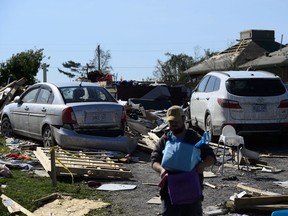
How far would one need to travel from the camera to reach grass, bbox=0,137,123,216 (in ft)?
22.7

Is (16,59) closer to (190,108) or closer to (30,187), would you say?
(190,108)

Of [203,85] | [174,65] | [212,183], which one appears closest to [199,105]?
[203,85]

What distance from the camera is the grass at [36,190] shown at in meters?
6.93

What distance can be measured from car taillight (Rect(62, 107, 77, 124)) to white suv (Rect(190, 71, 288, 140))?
3.33m

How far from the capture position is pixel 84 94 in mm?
11438

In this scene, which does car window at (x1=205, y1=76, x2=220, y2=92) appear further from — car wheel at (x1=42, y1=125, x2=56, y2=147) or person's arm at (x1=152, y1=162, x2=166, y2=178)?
person's arm at (x1=152, y1=162, x2=166, y2=178)

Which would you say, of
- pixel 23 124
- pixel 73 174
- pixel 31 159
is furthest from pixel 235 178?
pixel 23 124

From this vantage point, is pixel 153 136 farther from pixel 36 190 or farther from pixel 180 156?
pixel 180 156

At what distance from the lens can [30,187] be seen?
7.95 m

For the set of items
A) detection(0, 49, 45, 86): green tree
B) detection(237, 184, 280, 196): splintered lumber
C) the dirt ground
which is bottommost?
the dirt ground

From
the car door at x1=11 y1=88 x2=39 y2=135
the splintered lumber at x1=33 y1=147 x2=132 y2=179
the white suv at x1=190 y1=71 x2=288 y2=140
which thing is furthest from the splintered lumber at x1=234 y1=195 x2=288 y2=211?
the car door at x1=11 y1=88 x2=39 y2=135

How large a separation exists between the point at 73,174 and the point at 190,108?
6.74 meters

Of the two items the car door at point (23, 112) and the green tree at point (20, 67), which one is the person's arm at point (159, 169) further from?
the green tree at point (20, 67)

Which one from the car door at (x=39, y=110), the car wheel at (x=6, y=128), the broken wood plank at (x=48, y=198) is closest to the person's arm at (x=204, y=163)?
the broken wood plank at (x=48, y=198)
